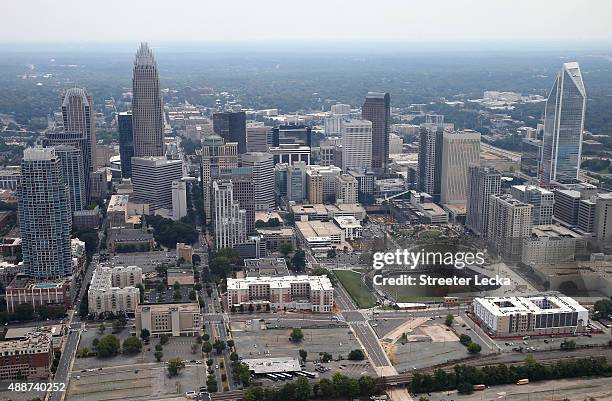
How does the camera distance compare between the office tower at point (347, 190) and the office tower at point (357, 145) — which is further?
the office tower at point (357, 145)

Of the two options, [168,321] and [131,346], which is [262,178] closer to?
[168,321]

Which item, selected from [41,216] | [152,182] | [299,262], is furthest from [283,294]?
[152,182]

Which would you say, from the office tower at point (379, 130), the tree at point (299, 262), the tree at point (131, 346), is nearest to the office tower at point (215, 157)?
the tree at point (299, 262)

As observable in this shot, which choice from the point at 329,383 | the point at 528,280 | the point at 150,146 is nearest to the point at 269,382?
the point at 329,383

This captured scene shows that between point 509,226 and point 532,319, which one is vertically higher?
point 509,226

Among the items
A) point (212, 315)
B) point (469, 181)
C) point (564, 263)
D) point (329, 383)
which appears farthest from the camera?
point (469, 181)

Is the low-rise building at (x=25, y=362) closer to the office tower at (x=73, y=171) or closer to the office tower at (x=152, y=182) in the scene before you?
the office tower at (x=73, y=171)

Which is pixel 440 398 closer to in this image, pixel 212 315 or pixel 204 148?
pixel 212 315
